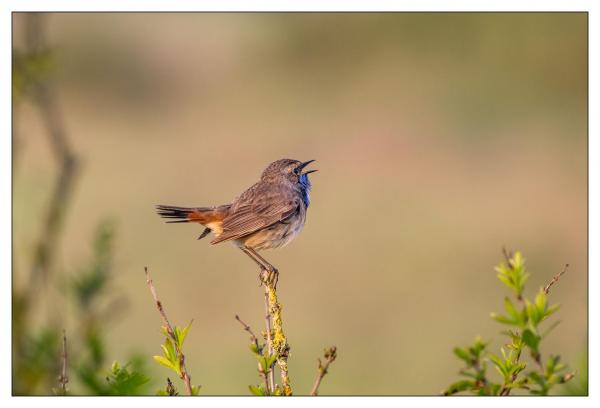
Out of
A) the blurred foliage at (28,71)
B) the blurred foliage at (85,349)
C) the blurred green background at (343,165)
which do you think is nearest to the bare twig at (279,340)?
the blurred foliage at (85,349)

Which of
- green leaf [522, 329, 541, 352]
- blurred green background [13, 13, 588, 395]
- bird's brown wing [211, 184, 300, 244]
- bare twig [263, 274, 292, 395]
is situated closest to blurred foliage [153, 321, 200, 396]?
bare twig [263, 274, 292, 395]

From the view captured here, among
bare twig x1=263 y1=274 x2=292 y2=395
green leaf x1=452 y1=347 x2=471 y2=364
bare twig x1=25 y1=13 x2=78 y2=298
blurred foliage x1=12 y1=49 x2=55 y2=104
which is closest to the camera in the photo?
green leaf x1=452 y1=347 x2=471 y2=364

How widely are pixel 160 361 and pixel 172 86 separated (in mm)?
9070

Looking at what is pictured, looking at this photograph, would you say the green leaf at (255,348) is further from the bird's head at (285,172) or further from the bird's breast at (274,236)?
the bird's head at (285,172)

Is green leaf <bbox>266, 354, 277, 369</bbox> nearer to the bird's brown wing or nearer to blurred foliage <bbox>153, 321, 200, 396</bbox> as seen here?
blurred foliage <bbox>153, 321, 200, 396</bbox>

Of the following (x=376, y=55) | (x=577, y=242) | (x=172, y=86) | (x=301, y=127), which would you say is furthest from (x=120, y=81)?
(x=577, y=242)

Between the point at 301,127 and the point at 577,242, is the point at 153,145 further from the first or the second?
the point at 577,242

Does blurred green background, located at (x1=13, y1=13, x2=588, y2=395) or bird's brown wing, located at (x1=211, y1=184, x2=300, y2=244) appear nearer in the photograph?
bird's brown wing, located at (x1=211, y1=184, x2=300, y2=244)

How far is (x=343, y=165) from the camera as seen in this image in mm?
10492

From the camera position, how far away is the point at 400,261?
9.93m

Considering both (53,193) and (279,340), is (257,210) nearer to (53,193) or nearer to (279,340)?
(279,340)

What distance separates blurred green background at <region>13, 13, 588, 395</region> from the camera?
8.02m

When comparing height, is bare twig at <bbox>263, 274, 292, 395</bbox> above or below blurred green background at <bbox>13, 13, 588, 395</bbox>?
below

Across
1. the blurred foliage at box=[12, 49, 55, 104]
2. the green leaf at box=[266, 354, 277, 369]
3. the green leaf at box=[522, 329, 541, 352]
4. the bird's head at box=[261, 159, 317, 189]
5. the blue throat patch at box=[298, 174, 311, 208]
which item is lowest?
the green leaf at box=[266, 354, 277, 369]
